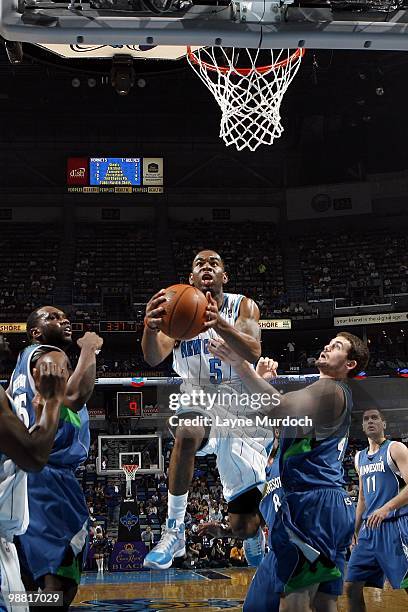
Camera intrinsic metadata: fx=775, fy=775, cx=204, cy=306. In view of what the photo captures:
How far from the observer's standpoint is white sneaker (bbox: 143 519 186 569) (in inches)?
208

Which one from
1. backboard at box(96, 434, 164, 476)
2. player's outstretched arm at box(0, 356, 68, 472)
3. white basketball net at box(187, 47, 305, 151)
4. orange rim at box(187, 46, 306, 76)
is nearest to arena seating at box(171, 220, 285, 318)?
backboard at box(96, 434, 164, 476)

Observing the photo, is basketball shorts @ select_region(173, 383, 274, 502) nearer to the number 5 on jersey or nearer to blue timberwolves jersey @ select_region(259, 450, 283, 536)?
the number 5 on jersey

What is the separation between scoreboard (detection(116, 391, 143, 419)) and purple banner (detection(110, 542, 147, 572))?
3.67 meters

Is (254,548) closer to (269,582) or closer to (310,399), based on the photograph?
(269,582)

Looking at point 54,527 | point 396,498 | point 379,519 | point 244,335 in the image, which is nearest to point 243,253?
point 396,498

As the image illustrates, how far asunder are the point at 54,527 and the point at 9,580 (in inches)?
60.2

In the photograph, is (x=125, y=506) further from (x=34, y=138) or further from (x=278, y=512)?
(x=34, y=138)

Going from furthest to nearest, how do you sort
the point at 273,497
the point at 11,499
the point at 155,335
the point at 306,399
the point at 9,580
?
the point at 155,335 → the point at 273,497 → the point at 306,399 → the point at 11,499 → the point at 9,580

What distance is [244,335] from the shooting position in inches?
195

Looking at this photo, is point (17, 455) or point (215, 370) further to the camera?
point (215, 370)

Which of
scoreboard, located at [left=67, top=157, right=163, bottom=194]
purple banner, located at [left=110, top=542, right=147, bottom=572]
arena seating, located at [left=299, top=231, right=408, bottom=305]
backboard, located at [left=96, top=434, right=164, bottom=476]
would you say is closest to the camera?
purple banner, located at [left=110, top=542, right=147, bottom=572]

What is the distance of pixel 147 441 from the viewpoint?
16.1 metres

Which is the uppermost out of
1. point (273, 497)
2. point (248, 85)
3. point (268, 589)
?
point (248, 85)

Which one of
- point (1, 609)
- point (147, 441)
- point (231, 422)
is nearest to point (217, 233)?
point (147, 441)
